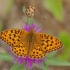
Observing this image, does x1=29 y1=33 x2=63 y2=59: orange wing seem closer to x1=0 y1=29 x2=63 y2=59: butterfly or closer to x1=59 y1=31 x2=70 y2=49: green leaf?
x1=0 y1=29 x2=63 y2=59: butterfly

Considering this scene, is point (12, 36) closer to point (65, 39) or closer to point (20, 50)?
point (20, 50)

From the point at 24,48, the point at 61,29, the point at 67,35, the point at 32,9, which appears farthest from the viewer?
the point at 61,29

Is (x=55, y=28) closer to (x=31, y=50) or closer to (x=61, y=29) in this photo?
(x=61, y=29)

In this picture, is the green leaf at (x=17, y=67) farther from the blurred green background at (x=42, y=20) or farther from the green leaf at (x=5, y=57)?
the blurred green background at (x=42, y=20)

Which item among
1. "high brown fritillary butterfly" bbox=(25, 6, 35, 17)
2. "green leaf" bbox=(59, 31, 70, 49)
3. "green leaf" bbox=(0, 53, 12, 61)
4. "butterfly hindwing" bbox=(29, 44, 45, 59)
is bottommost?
"green leaf" bbox=(0, 53, 12, 61)

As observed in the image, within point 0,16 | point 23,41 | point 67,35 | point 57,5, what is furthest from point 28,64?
point 0,16

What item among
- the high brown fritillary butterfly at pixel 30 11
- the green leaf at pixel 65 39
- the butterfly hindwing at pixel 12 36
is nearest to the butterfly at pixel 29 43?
Answer: the butterfly hindwing at pixel 12 36

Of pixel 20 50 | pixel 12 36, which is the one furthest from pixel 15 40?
pixel 20 50

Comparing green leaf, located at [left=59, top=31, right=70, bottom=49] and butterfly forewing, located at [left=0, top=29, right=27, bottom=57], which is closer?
butterfly forewing, located at [left=0, top=29, right=27, bottom=57]

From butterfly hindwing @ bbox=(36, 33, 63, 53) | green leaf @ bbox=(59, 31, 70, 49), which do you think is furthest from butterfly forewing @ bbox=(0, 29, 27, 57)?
green leaf @ bbox=(59, 31, 70, 49)
